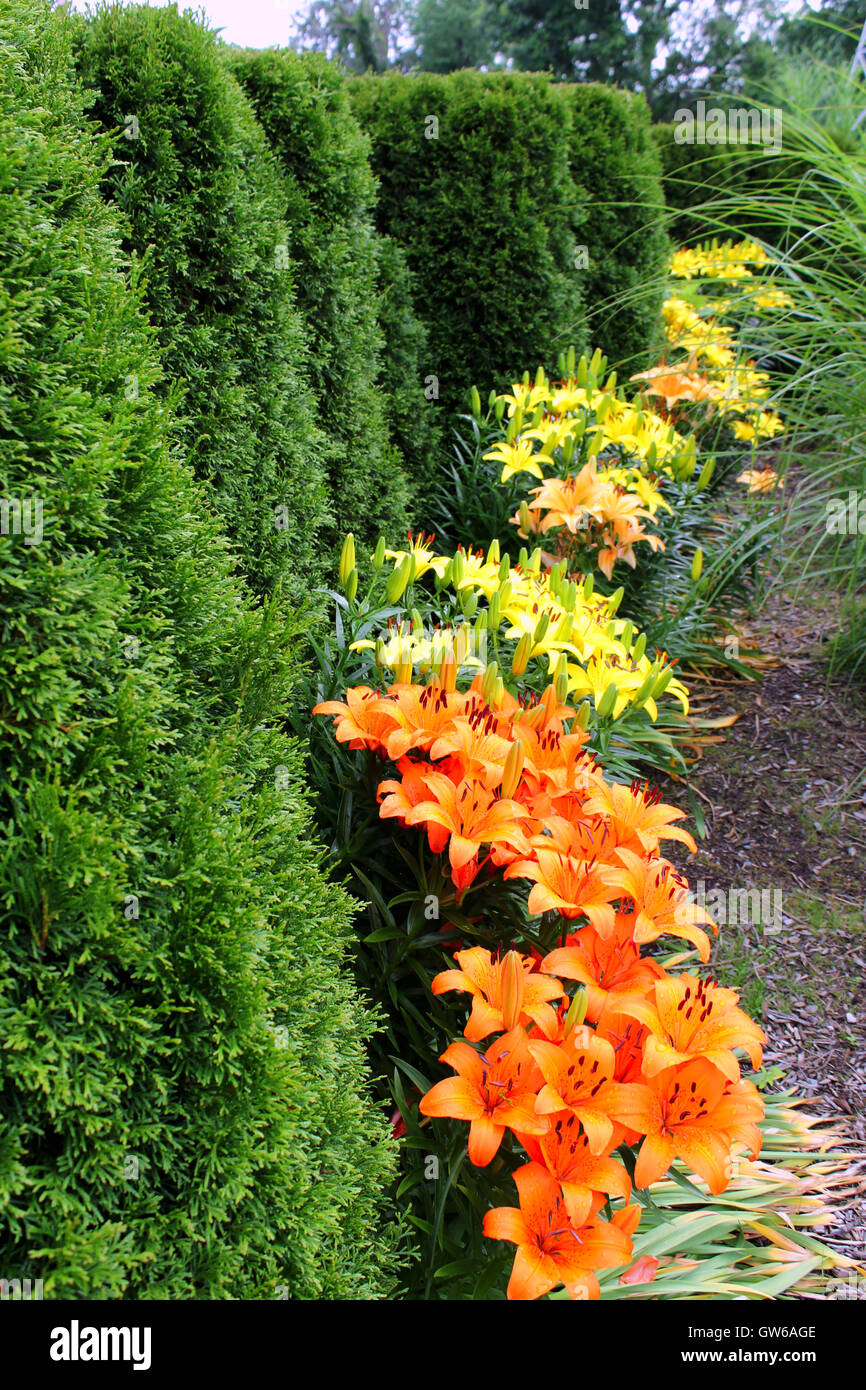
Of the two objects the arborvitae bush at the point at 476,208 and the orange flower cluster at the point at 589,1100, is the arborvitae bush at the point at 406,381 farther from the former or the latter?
the orange flower cluster at the point at 589,1100

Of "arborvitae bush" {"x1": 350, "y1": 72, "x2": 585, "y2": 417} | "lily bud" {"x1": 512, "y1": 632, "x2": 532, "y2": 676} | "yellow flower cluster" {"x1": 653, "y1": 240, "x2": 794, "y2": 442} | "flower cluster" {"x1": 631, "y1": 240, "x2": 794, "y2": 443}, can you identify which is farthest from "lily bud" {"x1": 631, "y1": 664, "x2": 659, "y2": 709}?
"arborvitae bush" {"x1": 350, "y1": 72, "x2": 585, "y2": 417}

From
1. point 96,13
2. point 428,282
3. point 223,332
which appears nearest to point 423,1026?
point 223,332

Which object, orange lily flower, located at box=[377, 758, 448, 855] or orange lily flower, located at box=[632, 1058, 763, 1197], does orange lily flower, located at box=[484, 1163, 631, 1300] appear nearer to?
orange lily flower, located at box=[632, 1058, 763, 1197]

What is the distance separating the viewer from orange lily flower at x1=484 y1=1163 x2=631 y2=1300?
135 centimetres

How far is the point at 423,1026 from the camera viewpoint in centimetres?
197

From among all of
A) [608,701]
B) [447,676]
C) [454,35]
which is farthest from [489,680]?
[454,35]

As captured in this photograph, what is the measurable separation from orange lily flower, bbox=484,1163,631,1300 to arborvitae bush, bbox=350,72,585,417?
386 cm

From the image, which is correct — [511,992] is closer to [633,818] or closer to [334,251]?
[633,818]

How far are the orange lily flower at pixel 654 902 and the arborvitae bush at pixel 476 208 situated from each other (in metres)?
3.37

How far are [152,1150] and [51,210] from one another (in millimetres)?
1436

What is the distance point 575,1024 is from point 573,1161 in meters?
0.21

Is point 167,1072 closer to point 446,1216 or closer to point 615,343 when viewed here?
point 446,1216

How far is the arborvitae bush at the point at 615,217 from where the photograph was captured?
5266 millimetres

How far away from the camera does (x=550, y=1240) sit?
4.57 ft
